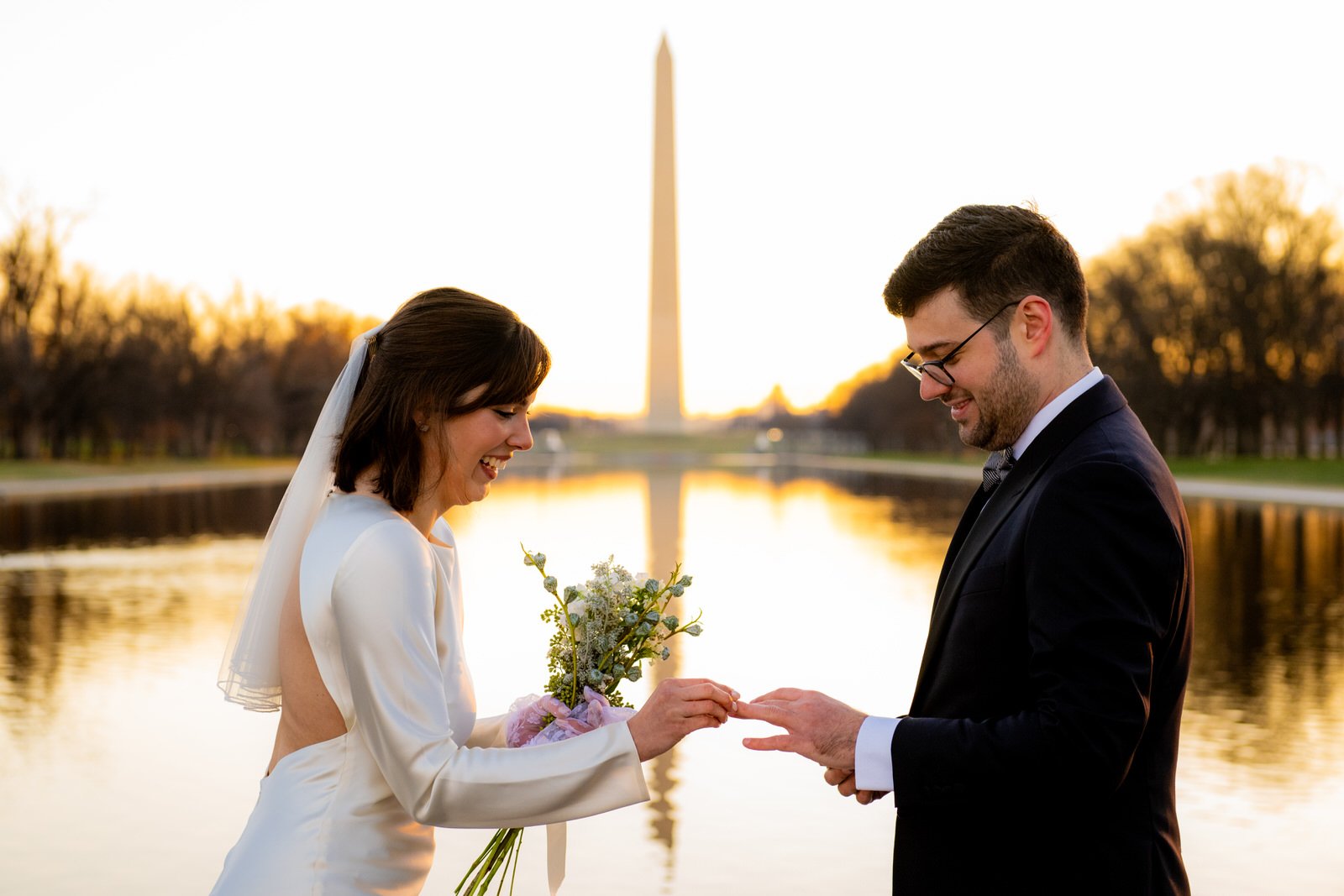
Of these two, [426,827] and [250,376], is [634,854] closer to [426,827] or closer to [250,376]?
[426,827]

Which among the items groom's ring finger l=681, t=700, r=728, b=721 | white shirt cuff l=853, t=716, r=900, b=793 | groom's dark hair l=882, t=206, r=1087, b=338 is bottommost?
white shirt cuff l=853, t=716, r=900, b=793

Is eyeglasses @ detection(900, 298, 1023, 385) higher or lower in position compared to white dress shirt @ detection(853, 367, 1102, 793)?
higher

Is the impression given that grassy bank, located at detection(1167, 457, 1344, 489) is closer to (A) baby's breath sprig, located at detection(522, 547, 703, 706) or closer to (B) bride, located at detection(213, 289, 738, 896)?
(A) baby's breath sprig, located at detection(522, 547, 703, 706)

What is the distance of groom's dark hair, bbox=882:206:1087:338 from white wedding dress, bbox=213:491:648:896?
1.12 metres

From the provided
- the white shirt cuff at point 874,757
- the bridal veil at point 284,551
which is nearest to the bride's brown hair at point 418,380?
the bridal veil at point 284,551

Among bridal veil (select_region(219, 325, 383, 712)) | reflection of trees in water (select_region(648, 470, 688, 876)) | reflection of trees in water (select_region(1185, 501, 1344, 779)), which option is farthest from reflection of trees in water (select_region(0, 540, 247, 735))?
reflection of trees in water (select_region(1185, 501, 1344, 779))

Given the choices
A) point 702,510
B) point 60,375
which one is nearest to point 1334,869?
point 702,510

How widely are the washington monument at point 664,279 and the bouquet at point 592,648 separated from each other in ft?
189

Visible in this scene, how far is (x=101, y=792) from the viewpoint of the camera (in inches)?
265

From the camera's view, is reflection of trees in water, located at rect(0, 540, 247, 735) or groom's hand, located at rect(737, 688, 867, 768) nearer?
groom's hand, located at rect(737, 688, 867, 768)

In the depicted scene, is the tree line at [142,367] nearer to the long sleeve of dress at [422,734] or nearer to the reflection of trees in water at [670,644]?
the reflection of trees in water at [670,644]

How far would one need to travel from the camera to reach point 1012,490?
8.53 feet

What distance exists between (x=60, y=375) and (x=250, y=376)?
1528 centimetres

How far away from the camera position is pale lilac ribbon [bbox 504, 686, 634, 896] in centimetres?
292
